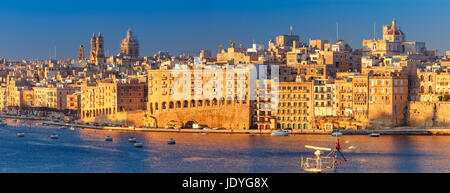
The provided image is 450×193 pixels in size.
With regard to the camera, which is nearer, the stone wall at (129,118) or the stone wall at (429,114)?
the stone wall at (429,114)

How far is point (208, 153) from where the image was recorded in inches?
892

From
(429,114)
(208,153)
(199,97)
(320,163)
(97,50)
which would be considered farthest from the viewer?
(97,50)

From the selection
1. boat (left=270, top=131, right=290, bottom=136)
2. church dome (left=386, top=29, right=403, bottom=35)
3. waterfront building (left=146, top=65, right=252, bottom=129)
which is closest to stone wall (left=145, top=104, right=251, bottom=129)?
waterfront building (left=146, top=65, right=252, bottom=129)

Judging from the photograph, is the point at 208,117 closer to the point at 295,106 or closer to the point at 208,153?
the point at 295,106

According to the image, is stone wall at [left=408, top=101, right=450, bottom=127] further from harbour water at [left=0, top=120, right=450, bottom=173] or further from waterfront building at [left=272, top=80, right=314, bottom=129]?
waterfront building at [left=272, top=80, right=314, bottom=129]

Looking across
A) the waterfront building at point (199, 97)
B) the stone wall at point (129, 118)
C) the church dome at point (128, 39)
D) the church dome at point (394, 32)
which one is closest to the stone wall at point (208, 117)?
the waterfront building at point (199, 97)

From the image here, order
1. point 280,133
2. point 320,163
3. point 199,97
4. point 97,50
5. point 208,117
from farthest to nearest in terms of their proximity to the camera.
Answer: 1. point 97,50
2. point 199,97
3. point 208,117
4. point 280,133
5. point 320,163

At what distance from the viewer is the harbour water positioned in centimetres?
1948

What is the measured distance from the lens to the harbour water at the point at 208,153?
63.9ft

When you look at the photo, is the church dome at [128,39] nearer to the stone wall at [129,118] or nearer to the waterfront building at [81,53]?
the waterfront building at [81,53]

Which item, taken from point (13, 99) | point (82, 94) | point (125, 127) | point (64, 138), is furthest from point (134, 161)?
point (13, 99)

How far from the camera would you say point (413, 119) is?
28.6 meters

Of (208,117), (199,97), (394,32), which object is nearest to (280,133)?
(208,117)
